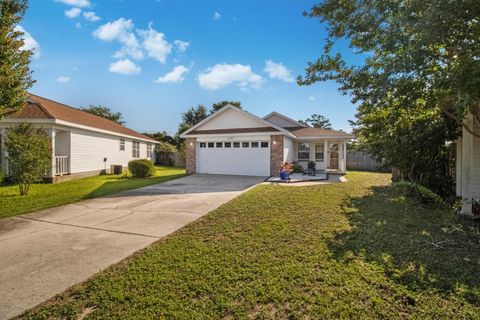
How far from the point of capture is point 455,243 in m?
4.30

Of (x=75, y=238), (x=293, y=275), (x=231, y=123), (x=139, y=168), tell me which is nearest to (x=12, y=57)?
(x=75, y=238)

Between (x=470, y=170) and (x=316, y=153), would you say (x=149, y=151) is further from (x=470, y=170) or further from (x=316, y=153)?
(x=470, y=170)

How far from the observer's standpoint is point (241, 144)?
15500 millimetres

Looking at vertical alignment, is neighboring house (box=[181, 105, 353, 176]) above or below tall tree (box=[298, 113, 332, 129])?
below

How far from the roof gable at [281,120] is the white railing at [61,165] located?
16.2 meters

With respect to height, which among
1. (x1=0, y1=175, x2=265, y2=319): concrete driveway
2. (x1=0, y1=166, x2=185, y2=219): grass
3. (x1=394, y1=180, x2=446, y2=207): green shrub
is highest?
(x1=394, y1=180, x2=446, y2=207): green shrub

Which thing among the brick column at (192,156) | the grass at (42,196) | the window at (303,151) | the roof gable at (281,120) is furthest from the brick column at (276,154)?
the roof gable at (281,120)

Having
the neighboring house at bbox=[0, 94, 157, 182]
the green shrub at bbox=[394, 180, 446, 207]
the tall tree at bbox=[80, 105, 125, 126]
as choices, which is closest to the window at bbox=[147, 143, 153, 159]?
the neighboring house at bbox=[0, 94, 157, 182]

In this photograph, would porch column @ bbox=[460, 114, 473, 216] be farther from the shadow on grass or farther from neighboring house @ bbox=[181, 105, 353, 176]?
neighboring house @ bbox=[181, 105, 353, 176]

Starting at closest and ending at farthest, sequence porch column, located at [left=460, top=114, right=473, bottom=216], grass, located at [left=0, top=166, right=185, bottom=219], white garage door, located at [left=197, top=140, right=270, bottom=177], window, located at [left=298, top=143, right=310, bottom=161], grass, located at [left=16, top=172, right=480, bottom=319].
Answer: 1. grass, located at [left=16, top=172, right=480, bottom=319]
2. porch column, located at [left=460, top=114, right=473, bottom=216]
3. grass, located at [left=0, top=166, right=185, bottom=219]
4. white garage door, located at [left=197, top=140, right=270, bottom=177]
5. window, located at [left=298, top=143, right=310, bottom=161]

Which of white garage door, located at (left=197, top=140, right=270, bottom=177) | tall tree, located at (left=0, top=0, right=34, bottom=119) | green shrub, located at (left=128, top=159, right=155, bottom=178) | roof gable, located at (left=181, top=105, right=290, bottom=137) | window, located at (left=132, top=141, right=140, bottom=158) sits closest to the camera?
tall tree, located at (left=0, top=0, right=34, bottom=119)

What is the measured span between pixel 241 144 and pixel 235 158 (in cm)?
101

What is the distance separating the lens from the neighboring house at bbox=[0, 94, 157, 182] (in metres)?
12.0

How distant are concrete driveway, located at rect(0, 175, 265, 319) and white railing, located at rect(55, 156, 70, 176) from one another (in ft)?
20.6
